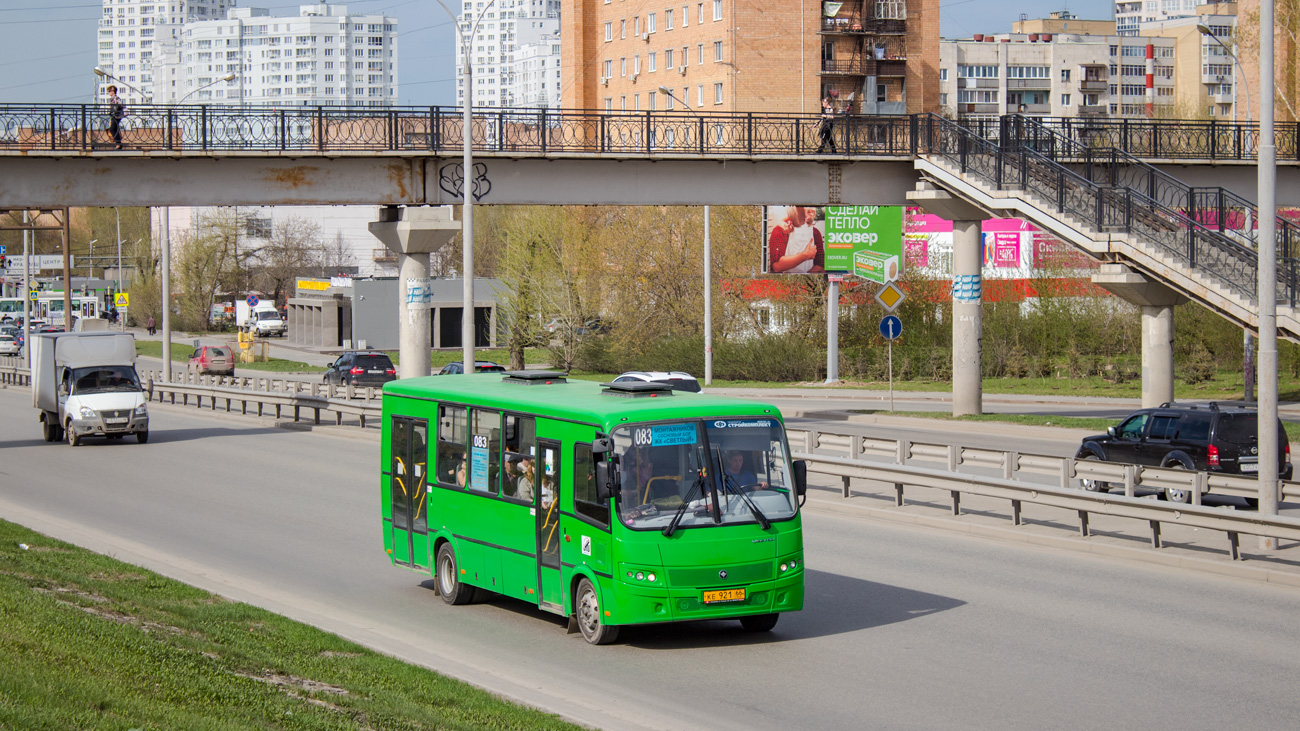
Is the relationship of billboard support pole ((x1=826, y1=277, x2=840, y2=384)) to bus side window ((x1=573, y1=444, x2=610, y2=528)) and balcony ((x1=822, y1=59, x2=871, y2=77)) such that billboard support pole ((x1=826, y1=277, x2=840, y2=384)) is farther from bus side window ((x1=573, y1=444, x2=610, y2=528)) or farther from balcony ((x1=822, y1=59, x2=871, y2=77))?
→ balcony ((x1=822, y1=59, x2=871, y2=77))

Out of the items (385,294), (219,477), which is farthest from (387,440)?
(385,294)

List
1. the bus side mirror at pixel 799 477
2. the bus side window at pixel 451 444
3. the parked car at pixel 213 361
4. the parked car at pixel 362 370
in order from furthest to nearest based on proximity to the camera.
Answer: the parked car at pixel 213 361 < the parked car at pixel 362 370 < the bus side window at pixel 451 444 < the bus side mirror at pixel 799 477

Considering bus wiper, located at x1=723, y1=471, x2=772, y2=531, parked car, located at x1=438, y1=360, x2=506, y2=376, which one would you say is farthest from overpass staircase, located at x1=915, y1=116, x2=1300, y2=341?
bus wiper, located at x1=723, y1=471, x2=772, y2=531

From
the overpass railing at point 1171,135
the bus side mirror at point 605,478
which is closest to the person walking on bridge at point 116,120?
the overpass railing at point 1171,135

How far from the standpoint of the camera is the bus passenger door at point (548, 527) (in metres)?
11.9

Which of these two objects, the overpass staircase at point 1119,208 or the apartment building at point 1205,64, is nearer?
the overpass staircase at point 1119,208

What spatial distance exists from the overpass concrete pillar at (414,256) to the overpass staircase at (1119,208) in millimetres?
11810

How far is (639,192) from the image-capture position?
32.1 meters

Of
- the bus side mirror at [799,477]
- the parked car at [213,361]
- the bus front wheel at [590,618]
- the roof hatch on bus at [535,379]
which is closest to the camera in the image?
the bus front wheel at [590,618]

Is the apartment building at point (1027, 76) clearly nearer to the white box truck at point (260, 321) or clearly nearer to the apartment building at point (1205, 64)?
the apartment building at point (1205, 64)

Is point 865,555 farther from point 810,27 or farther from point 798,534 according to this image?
point 810,27

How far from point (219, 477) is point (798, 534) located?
1570 centimetres

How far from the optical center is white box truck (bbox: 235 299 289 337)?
97094 mm

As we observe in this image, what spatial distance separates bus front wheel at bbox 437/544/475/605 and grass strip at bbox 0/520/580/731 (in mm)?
2099
